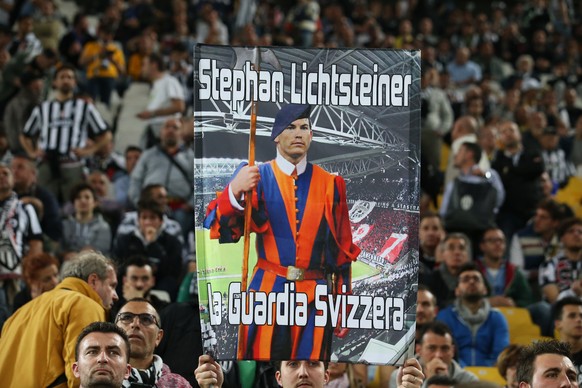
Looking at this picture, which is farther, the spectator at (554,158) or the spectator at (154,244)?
the spectator at (554,158)

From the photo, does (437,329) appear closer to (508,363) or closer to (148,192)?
(508,363)

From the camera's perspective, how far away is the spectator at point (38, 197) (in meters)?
10.9

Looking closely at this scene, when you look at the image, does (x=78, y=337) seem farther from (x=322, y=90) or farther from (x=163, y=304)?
(x=163, y=304)

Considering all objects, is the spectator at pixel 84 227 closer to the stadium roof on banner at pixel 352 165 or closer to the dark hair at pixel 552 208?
the dark hair at pixel 552 208

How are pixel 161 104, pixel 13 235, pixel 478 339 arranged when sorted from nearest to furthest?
1. pixel 478 339
2. pixel 13 235
3. pixel 161 104

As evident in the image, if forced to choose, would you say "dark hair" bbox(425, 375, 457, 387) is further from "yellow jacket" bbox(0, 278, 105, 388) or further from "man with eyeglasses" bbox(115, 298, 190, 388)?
"yellow jacket" bbox(0, 278, 105, 388)

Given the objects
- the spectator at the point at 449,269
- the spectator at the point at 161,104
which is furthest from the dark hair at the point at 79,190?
the spectator at the point at 449,269

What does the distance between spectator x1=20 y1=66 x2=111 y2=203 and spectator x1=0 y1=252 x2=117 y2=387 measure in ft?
19.0

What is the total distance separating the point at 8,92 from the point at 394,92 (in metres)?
10.1

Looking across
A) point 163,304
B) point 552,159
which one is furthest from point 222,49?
point 552,159

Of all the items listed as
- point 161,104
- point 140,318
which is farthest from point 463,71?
point 140,318

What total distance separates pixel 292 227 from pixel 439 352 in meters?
2.88

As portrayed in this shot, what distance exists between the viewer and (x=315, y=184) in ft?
18.1

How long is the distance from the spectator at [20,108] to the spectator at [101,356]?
8.02 m
